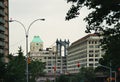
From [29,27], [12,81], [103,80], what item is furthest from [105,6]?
[103,80]

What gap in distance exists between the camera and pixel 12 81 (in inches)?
3017

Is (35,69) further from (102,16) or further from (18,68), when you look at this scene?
(102,16)

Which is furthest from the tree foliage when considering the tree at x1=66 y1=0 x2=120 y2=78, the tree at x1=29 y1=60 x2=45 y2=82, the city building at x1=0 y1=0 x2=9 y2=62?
the tree at x1=66 y1=0 x2=120 y2=78

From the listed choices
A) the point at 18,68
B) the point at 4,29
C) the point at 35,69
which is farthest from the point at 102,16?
the point at 35,69

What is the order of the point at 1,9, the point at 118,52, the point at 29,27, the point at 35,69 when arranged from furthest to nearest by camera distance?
the point at 35,69, the point at 1,9, the point at 29,27, the point at 118,52

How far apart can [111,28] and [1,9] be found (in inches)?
3897

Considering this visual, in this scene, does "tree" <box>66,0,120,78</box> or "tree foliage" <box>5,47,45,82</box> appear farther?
"tree foliage" <box>5,47,45,82</box>

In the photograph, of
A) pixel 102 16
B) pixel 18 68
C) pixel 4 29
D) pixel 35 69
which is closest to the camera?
pixel 102 16

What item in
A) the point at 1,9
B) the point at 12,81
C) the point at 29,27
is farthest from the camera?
the point at 1,9

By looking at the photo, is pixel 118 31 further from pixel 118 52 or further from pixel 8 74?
pixel 8 74

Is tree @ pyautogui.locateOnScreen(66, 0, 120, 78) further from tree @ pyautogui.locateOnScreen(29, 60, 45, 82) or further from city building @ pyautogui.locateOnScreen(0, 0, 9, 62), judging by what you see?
tree @ pyautogui.locateOnScreen(29, 60, 45, 82)

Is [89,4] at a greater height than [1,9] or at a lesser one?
lesser

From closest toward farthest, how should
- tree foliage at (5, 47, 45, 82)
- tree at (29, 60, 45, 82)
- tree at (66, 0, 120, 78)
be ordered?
tree at (66, 0, 120, 78) → tree foliage at (5, 47, 45, 82) → tree at (29, 60, 45, 82)

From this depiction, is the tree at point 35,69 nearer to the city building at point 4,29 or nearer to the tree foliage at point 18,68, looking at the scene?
the tree foliage at point 18,68
